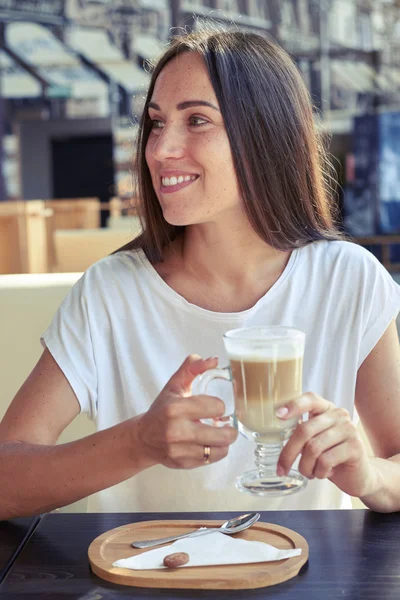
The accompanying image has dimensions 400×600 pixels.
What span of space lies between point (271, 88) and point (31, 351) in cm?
102

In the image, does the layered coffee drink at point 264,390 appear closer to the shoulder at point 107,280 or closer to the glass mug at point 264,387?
the glass mug at point 264,387

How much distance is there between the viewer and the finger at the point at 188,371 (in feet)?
3.76

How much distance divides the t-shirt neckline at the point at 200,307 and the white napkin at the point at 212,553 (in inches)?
23.2

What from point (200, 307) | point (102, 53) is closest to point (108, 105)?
point (102, 53)

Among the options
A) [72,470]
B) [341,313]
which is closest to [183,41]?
[341,313]

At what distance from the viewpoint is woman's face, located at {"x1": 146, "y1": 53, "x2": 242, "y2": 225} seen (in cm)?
163

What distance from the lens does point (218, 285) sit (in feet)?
5.92

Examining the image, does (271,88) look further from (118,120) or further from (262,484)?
(118,120)

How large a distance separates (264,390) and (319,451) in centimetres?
12

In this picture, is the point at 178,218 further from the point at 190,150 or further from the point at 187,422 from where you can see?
the point at 187,422

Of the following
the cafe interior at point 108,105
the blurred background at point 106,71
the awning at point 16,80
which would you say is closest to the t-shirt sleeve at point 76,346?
the cafe interior at point 108,105

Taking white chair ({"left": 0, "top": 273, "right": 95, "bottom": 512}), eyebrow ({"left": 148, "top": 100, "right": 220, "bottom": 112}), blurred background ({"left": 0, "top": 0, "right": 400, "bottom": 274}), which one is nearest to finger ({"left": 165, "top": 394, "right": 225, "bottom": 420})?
eyebrow ({"left": 148, "top": 100, "right": 220, "bottom": 112})

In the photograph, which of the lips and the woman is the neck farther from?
the lips

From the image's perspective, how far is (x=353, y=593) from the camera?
1.07 metres
